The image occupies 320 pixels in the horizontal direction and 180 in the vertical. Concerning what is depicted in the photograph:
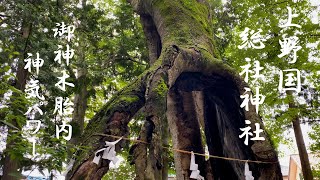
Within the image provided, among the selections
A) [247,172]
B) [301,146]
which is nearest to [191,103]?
[247,172]

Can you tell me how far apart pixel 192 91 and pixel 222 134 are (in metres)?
0.95

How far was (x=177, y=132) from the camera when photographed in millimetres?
5457

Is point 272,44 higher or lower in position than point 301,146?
higher

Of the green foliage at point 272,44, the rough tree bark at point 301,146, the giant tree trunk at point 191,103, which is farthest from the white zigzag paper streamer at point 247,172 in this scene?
the rough tree bark at point 301,146

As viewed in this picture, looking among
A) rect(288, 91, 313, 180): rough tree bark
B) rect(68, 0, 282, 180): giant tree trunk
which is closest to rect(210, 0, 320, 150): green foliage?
rect(288, 91, 313, 180): rough tree bark

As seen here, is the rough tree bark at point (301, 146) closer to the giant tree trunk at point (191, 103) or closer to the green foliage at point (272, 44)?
the green foliage at point (272, 44)

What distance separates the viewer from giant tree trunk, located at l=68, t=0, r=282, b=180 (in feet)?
13.4

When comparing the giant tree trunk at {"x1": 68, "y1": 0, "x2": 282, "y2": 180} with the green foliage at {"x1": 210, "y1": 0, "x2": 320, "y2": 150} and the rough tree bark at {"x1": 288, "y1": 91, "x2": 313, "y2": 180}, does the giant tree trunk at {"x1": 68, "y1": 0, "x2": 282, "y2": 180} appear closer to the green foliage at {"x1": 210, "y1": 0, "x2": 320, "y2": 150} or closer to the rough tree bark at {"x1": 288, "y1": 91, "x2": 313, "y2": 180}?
the green foliage at {"x1": 210, "y1": 0, "x2": 320, "y2": 150}

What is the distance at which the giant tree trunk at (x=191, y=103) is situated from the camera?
4.09 m

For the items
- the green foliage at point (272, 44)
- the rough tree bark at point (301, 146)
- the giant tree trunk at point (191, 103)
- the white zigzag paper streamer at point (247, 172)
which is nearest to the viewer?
the giant tree trunk at point (191, 103)

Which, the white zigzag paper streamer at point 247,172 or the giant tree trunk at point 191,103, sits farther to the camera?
the white zigzag paper streamer at point 247,172

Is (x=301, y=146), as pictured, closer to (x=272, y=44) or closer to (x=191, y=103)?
(x=272, y=44)

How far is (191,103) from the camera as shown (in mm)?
5660

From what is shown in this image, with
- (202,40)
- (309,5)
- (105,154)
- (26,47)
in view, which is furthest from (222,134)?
(309,5)
